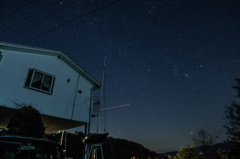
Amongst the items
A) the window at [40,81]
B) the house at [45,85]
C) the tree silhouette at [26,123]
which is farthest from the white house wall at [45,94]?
the tree silhouette at [26,123]

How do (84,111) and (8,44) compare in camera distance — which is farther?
(84,111)

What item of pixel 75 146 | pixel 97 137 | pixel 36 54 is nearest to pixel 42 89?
Answer: pixel 36 54

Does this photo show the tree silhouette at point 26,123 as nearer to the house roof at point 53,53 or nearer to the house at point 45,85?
the house at point 45,85

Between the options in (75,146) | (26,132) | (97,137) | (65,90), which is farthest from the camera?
(75,146)

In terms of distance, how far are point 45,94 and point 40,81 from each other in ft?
→ 3.52

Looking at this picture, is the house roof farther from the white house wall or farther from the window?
the window

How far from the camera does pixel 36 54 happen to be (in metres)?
11.6

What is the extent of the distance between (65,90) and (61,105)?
139 cm

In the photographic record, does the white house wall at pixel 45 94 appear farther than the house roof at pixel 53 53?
No

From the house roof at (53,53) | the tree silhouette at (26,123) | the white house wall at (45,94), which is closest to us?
the tree silhouette at (26,123)

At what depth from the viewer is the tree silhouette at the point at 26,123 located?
8086 mm

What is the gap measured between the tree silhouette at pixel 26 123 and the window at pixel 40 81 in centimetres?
236

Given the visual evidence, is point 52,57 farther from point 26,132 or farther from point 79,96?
point 26,132

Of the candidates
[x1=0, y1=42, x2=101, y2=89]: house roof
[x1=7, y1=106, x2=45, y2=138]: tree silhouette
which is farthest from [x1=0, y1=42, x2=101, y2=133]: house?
[x1=7, y1=106, x2=45, y2=138]: tree silhouette
